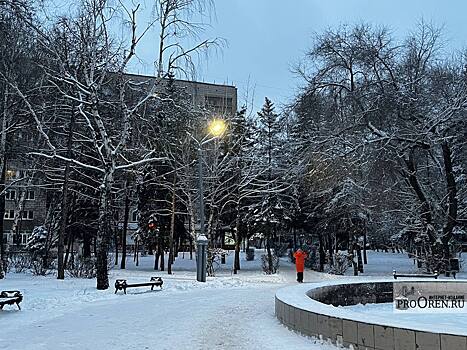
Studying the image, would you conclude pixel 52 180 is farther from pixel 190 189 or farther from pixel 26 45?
pixel 26 45

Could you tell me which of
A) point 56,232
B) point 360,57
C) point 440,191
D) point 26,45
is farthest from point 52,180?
point 440,191

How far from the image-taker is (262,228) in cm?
3662

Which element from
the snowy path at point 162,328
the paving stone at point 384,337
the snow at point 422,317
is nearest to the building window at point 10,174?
the snowy path at point 162,328

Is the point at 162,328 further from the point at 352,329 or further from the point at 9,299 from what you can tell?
the point at 9,299

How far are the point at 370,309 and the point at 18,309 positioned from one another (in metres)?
9.36

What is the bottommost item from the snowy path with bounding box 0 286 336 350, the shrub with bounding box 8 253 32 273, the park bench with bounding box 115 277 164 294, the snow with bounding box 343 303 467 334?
the snowy path with bounding box 0 286 336 350

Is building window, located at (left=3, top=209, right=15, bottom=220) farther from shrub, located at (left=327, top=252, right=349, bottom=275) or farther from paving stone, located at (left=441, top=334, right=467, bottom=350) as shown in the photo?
paving stone, located at (left=441, top=334, right=467, bottom=350)

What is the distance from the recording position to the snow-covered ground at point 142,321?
341 inches

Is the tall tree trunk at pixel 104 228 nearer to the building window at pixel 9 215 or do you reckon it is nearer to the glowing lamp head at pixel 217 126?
the glowing lamp head at pixel 217 126

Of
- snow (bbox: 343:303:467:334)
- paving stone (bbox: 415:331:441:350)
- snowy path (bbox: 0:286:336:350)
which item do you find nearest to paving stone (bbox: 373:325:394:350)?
paving stone (bbox: 415:331:441:350)

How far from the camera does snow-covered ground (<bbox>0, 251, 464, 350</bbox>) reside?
8664 millimetres

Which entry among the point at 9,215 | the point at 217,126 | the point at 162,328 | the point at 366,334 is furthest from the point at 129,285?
the point at 9,215

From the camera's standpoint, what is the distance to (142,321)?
11.0 m

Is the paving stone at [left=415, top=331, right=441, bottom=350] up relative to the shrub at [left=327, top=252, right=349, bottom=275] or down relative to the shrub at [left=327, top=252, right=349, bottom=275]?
down
